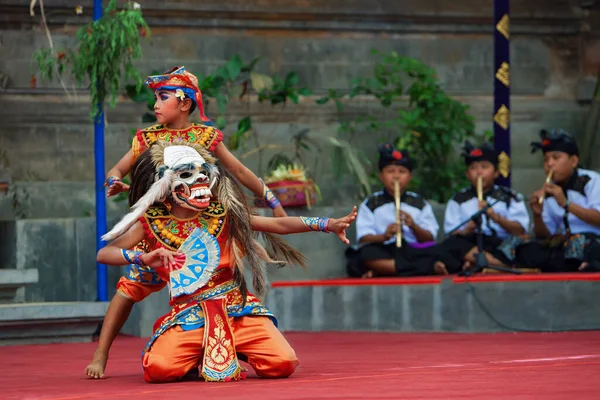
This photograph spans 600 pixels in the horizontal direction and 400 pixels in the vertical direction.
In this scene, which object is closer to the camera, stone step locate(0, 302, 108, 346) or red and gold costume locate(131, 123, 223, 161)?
red and gold costume locate(131, 123, 223, 161)

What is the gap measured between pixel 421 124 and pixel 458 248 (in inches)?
87.7

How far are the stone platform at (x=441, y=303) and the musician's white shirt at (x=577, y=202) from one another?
0.56 m

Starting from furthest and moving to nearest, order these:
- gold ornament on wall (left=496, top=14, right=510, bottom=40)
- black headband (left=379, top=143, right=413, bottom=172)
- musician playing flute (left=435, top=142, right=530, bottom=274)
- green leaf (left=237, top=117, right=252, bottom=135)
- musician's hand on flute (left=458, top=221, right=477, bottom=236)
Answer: green leaf (left=237, top=117, right=252, bottom=135)
gold ornament on wall (left=496, top=14, right=510, bottom=40)
black headband (left=379, top=143, right=413, bottom=172)
musician's hand on flute (left=458, top=221, right=477, bottom=236)
musician playing flute (left=435, top=142, right=530, bottom=274)

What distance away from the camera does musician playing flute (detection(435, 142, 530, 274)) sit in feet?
33.6

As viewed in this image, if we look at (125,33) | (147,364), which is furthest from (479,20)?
(147,364)

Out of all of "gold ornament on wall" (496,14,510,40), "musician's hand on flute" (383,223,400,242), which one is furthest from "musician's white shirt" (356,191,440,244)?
"gold ornament on wall" (496,14,510,40)

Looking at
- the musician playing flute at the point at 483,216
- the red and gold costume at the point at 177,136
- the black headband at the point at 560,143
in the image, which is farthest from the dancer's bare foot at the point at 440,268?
the red and gold costume at the point at 177,136

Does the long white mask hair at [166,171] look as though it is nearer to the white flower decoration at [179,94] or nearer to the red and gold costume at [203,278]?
the red and gold costume at [203,278]

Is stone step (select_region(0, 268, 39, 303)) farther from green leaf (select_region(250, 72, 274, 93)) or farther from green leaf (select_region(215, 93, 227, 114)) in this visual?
green leaf (select_region(250, 72, 274, 93))

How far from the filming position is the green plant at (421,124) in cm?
1231

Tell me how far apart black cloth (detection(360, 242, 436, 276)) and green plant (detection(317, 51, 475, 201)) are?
73.3 inches

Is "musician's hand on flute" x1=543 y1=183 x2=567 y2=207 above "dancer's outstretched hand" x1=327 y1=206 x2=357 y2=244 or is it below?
below

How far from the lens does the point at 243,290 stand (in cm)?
692

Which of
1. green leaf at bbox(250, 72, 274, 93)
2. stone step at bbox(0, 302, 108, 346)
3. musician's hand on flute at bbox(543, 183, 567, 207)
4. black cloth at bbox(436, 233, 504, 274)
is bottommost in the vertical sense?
stone step at bbox(0, 302, 108, 346)
